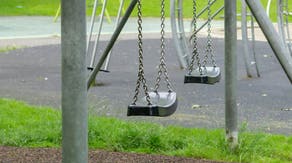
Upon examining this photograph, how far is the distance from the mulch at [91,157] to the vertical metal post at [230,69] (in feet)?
1.17

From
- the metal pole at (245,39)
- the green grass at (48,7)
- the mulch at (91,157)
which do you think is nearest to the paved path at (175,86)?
the metal pole at (245,39)

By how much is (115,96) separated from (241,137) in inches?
112

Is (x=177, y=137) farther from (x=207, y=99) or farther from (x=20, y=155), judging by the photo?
(x=207, y=99)

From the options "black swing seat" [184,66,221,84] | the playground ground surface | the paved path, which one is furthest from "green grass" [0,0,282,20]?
"black swing seat" [184,66,221,84]

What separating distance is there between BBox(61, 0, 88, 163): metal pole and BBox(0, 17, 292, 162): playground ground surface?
177cm

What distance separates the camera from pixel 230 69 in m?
5.05

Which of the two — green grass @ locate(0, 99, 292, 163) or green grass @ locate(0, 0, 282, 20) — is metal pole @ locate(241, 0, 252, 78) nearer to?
green grass @ locate(0, 99, 292, 163)

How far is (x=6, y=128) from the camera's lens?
5773 mm

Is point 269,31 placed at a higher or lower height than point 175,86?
higher

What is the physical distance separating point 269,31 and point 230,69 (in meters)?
0.81

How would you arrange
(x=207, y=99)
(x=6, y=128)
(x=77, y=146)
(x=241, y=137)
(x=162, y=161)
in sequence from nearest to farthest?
(x=77, y=146)
(x=162, y=161)
(x=241, y=137)
(x=6, y=128)
(x=207, y=99)

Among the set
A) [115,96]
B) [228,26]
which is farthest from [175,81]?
[228,26]

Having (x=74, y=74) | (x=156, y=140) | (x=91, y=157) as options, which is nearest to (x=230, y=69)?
(x=156, y=140)

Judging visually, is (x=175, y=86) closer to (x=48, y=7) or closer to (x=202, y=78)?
(x=202, y=78)
